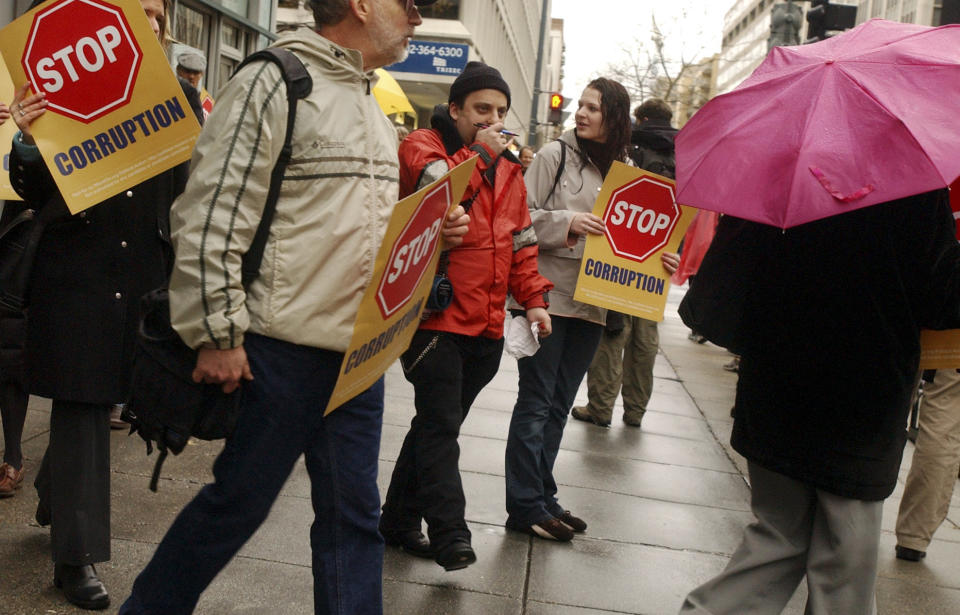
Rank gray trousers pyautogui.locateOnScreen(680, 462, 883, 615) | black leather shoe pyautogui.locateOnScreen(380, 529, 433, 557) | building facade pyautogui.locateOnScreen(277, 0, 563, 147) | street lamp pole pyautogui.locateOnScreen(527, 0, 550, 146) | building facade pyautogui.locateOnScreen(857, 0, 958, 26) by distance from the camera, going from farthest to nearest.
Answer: building facade pyautogui.locateOnScreen(857, 0, 958, 26)
building facade pyautogui.locateOnScreen(277, 0, 563, 147)
street lamp pole pyautogui.locateOnScreen(527, 0, 550, 146)
black leather shoe pyautogui.locateOnScreen(380, 529, 433, 557)
gray trousers pyautogui.locateOnScreen(680, 462, 883, 615)

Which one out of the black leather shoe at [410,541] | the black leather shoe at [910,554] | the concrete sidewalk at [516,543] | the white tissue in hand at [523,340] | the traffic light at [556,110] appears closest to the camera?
the concrete sidewalk at [516,543]

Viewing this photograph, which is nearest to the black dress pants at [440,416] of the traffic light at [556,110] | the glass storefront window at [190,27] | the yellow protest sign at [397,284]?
the yellow protest sign at [397,284]

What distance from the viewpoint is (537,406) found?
491 cm

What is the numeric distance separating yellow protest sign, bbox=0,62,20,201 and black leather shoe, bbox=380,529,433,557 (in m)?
2.08

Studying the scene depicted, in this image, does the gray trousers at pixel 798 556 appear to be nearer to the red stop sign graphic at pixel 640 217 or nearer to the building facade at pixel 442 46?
the red stop sign graphic at pixel 640 217

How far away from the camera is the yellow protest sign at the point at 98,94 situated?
348 cm

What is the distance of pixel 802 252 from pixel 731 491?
3427 mm

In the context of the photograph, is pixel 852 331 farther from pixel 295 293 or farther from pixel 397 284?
pixel 295 293

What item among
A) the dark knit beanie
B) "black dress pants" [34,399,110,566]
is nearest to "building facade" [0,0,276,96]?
the dark knit beanie

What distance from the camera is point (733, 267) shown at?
11.1 ft

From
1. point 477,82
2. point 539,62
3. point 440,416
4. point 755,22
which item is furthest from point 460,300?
point 755,22

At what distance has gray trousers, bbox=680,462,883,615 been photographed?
10.2 ft

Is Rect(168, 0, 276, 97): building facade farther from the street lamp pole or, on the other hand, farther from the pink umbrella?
the street lamp pole

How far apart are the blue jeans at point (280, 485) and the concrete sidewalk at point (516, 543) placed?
0.90m
